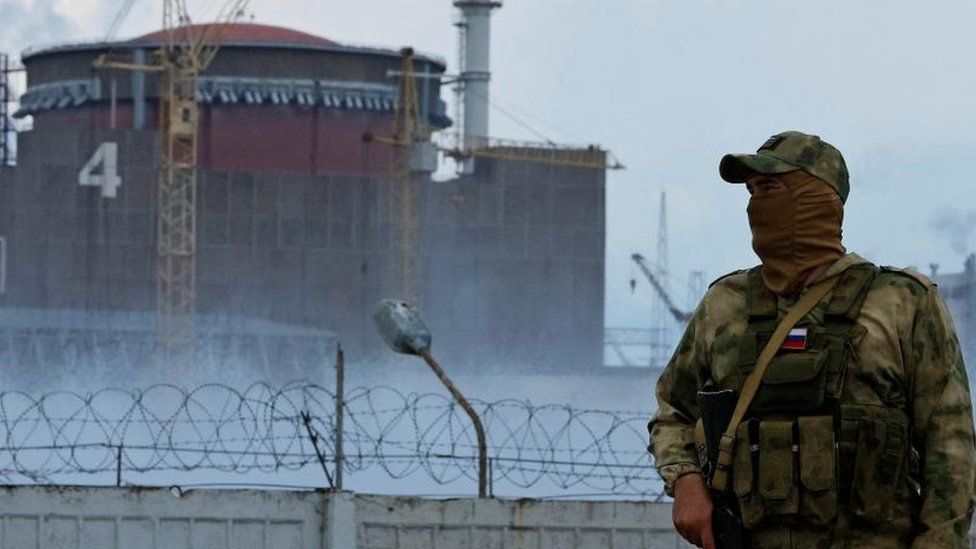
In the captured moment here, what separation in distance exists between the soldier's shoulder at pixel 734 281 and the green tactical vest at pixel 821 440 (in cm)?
19

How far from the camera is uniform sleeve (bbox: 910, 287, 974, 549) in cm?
427

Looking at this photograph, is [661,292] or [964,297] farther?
[661,292]

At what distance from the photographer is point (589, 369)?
89.2 m

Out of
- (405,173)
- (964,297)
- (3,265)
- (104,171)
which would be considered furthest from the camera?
(405,173)

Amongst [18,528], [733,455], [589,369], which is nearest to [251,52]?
[589,369]

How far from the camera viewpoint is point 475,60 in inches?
3821

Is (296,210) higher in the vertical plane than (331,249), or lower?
higher

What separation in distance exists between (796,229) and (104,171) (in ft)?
265

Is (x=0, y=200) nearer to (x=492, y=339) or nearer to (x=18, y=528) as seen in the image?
(x=492, y=339)

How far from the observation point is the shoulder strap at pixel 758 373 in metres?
4.39

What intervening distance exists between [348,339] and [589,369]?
10731 mm

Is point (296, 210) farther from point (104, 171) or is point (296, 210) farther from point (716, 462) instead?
point (716, 462)

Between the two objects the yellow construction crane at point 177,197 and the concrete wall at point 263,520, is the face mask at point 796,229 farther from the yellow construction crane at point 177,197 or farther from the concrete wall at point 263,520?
the yellow construction crane at point 177,197

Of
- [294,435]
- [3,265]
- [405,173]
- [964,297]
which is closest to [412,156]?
[405,173]
